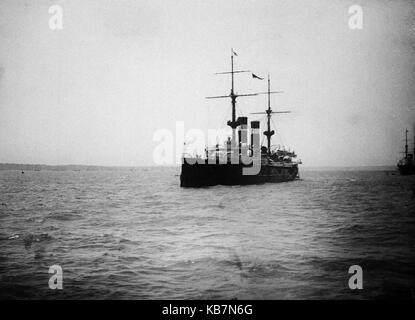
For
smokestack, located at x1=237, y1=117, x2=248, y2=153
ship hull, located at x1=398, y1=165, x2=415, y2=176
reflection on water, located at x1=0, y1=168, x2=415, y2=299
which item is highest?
smokestack, located at x1=237, y1=117, x2=248, y2=153

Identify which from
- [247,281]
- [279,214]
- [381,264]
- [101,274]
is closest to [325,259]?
[381,264]

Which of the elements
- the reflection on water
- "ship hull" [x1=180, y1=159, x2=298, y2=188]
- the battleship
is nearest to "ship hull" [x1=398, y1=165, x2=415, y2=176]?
the battleship

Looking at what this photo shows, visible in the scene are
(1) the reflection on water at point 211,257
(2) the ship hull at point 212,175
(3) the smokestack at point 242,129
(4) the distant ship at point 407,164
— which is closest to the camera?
(1) the reflection on water at point 211,257

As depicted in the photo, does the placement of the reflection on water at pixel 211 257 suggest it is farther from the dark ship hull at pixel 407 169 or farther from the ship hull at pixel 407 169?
the ship hull at pixel 407 169

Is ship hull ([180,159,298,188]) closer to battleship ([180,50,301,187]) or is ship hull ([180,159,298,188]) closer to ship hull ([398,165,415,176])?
battleship ([180,50,301,187])

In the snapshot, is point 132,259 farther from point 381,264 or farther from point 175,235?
point 381,264

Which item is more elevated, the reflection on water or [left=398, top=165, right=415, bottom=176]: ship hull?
[left=398, top=165, right=415, bottom=176]: ship hull

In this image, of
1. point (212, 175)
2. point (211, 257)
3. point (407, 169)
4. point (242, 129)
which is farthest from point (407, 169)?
point (211, 257)

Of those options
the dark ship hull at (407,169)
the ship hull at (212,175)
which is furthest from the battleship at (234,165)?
the dark ship hull at (407,169)

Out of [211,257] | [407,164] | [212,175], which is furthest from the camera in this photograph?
[407,164]

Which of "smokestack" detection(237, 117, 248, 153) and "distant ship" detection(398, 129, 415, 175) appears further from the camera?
"distant ship" detection(398, 129, 415, 175)

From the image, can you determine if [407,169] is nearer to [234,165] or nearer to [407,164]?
[407,164]

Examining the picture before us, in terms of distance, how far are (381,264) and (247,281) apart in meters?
4.63

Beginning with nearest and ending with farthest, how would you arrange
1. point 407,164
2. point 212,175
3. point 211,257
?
1. point 211,257
2. point 212,175
3. point 407,164
